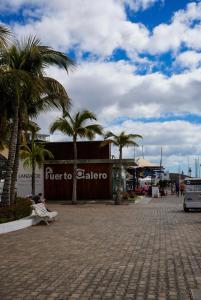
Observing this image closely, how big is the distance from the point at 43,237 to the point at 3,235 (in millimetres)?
1491

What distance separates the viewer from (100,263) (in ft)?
33.2

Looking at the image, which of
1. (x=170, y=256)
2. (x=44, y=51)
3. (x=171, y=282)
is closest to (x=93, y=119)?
(x=44, y=51)

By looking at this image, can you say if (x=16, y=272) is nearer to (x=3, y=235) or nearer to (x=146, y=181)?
(x=3, y=235)

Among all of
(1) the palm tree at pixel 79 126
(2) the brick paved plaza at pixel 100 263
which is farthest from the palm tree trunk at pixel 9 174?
(1) the palm tree at pixel 79 126

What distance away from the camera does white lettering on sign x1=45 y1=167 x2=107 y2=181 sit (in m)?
39.9

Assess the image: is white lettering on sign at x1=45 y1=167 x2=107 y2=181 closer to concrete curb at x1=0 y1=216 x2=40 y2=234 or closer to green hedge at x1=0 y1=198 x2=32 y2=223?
green hedge at x1=0 y1=198 x2=32 y2=223

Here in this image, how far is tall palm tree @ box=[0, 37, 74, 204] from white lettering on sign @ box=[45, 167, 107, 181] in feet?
60.7

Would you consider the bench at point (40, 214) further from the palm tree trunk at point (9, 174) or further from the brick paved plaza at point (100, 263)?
the brick paved plaza at point (100, 263)

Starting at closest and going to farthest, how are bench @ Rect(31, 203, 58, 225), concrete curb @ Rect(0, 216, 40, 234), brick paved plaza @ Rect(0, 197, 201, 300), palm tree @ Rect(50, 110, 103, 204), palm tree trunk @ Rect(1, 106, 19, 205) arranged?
1. brick paved plaza @ Rect(0, 197, 201, 300)
2. concrete curb @ Rect(0, 216, 40, 234)
3. bench @ Rect(31, 203, 58, 225)
4. palm tree trunk @ Rect(1, 106, 19, 205)
5. palm tree @ Rect(50, 110, 103, 204)

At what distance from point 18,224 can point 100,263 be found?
24.5ft

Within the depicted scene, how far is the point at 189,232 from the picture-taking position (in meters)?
15.8

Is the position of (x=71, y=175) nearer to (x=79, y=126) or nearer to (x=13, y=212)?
(x=79, y=126)

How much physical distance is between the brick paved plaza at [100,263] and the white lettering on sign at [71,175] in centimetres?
2303

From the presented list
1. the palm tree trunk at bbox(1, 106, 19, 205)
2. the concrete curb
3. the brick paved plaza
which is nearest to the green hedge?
the concrete curb
